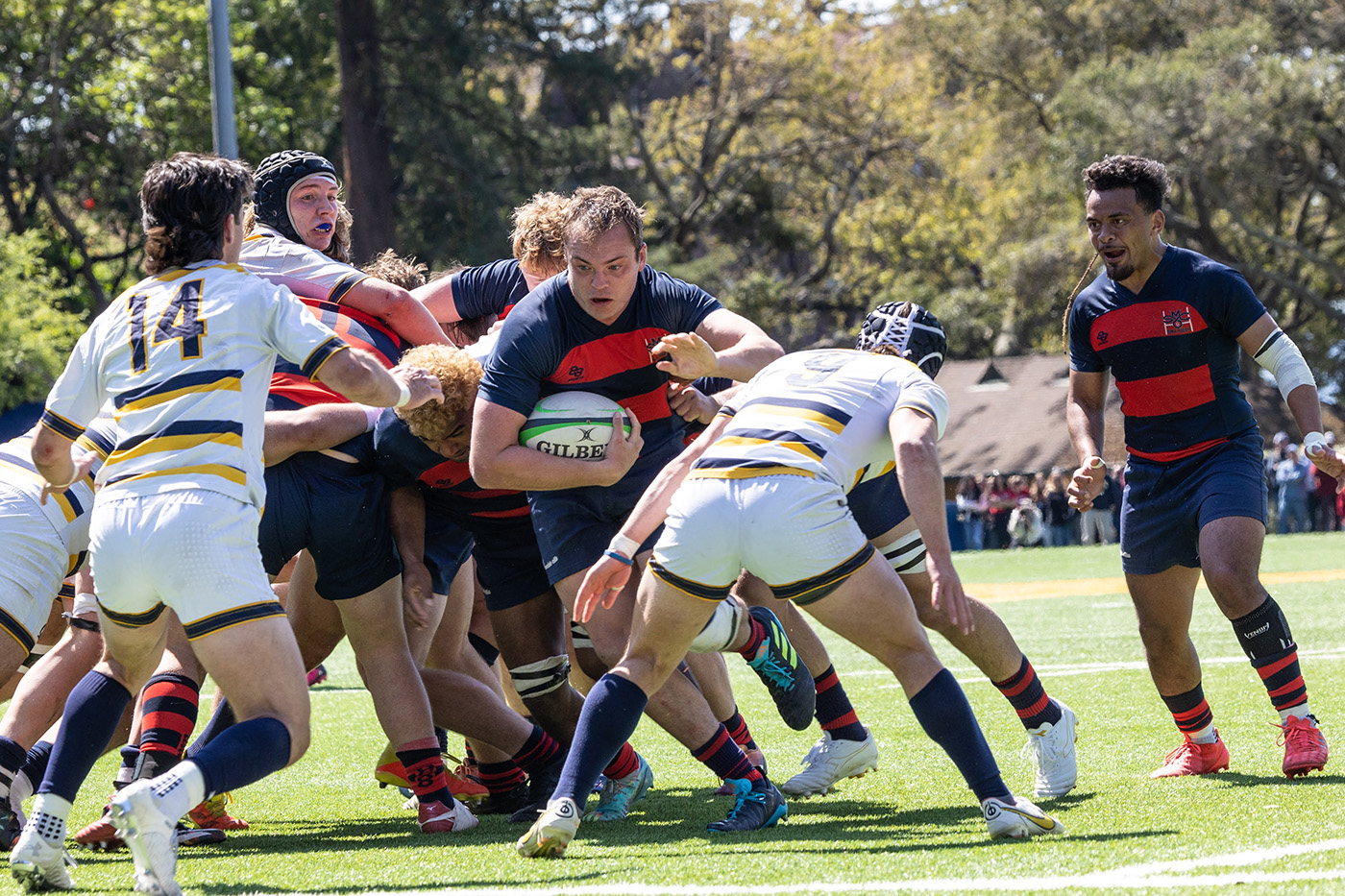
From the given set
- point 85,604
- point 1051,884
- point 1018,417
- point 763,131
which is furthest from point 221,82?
point 1018,417

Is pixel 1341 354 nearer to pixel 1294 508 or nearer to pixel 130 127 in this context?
pixel 1294 508

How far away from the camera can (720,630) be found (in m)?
4.60

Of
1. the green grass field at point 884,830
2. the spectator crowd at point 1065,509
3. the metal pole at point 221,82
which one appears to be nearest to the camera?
the green grass field at point 884,830

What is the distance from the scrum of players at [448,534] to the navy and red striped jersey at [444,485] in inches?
0.5

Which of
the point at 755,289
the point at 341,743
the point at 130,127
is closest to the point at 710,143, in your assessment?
the point at 755,289

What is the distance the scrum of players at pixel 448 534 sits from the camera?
3.72 metres

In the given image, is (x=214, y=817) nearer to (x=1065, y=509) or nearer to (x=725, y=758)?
(x=725, y=758)

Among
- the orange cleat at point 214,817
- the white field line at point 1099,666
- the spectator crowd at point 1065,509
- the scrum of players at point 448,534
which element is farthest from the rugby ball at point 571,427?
the spectator crowd at point 1065,509

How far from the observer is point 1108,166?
17.6 feet

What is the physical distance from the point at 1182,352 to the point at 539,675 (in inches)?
105

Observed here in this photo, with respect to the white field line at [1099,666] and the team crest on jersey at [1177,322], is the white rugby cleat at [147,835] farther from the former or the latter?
the white field line at [1099,666]

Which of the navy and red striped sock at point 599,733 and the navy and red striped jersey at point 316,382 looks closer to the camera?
the navy and red striped sock at point 599,733

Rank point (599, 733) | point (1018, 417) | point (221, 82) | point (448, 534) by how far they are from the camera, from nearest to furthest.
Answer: point (599, 733), point (448, 534), point (221, 82), point (1018, 417)

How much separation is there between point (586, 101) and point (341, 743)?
2331 centimetres
